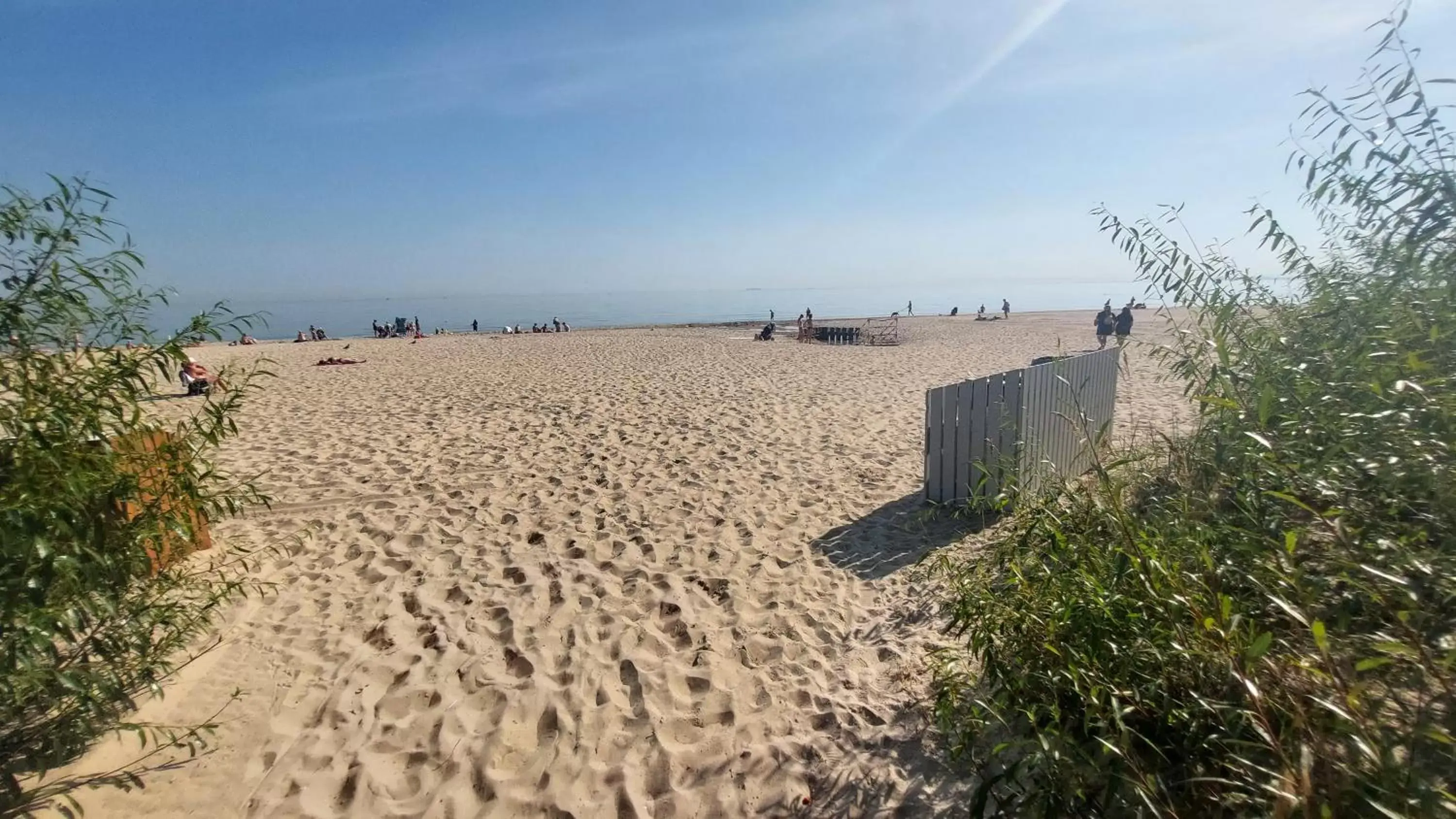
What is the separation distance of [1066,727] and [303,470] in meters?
7.49

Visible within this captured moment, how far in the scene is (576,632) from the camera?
12.1 feet

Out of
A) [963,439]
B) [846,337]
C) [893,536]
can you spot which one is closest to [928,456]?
[963,439]

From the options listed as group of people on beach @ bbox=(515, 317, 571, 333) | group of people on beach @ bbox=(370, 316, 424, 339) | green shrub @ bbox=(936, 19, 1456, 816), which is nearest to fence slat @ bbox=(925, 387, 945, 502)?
green shrub @ bbox=(936, 19, 1456, 816)

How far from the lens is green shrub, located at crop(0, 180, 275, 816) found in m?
1.89

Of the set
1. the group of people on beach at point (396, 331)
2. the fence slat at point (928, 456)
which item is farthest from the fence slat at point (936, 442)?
the group of people on beach at point (396, 331)

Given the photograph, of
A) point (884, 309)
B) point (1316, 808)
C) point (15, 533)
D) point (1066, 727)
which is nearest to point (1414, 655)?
point (1316, 808)

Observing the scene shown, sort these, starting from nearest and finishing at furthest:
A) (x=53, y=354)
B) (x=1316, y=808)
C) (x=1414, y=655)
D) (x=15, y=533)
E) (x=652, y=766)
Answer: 1. (x=1414, y=655)
2. (x=1316, y=808)
3. (x=15, y=533)
4. (x=53, y=354)
5. (x=652, y=766)

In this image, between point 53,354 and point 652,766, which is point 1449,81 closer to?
point 652,766

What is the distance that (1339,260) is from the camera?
3246mm

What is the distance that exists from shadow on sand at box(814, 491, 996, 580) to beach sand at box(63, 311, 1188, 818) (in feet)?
0.10

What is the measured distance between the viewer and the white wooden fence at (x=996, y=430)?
16.6 ft

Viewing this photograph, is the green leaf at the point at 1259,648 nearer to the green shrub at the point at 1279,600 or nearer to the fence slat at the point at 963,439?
the green shrub at the point at 1279,600

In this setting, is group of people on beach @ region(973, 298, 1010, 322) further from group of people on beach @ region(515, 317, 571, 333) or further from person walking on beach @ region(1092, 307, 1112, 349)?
group of people on beach @ region(515, 317, 571, 333)

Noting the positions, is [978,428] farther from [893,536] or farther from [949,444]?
[893,536]
